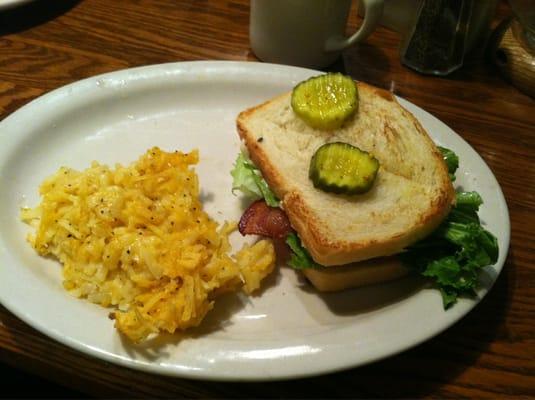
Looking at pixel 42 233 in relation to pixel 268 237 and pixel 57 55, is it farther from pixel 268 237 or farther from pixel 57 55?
pixel 57 55

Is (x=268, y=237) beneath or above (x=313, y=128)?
beneath

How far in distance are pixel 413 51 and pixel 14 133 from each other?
65.3 inches

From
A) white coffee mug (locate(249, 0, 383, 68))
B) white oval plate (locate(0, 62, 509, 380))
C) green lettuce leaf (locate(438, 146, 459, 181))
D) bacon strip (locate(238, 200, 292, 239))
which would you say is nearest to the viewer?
white oval plate (locate(0, 62, 509, 380))

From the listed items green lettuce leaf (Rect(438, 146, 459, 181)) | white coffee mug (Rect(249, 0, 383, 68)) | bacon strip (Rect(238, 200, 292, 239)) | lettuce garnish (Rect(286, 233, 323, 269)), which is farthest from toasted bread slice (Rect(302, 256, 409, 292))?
white coffee mug (Rect(249, 0, 383, 68))

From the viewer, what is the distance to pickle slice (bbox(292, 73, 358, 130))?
5.06 ft

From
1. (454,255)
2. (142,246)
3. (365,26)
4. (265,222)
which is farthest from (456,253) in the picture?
(365,26)

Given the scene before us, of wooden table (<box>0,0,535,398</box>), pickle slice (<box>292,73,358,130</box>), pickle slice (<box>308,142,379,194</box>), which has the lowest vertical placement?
wooden table (<box>0,0,535,398</box>)

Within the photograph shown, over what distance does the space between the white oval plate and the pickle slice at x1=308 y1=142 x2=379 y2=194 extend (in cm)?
29

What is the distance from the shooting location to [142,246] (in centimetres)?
129

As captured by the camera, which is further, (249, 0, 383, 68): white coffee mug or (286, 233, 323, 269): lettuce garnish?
(249, 0, 383, 68): white coffee mug

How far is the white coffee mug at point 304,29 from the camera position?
1990 mm

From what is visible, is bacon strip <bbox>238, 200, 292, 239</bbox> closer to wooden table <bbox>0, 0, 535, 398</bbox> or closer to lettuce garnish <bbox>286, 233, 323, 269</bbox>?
lettuce garnish <bbox>286, 233, 323, 269</bbox>

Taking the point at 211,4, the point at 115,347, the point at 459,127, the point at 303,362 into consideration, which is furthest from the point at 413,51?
the point at 115,347

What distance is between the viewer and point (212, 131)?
1893mm
